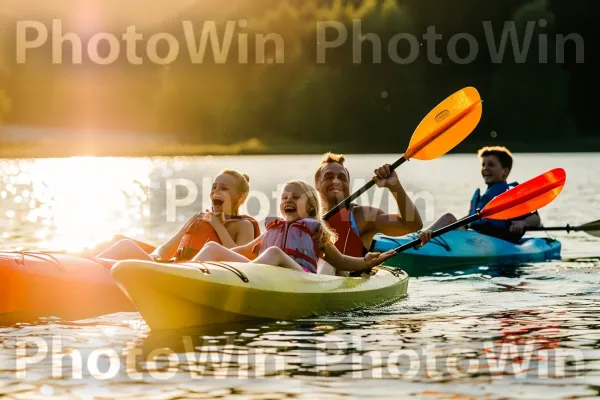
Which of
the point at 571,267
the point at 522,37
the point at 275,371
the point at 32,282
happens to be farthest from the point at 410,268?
the point at 522,37

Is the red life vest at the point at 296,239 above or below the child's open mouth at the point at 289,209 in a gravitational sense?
below

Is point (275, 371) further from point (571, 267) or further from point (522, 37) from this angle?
point (522, 37)

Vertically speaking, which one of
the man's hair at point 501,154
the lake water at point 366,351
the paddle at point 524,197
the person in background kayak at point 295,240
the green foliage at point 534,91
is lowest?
the lake water at point 366,351

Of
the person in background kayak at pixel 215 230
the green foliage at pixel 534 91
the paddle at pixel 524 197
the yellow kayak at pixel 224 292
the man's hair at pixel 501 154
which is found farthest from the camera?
the green foliage at pixel 534 91

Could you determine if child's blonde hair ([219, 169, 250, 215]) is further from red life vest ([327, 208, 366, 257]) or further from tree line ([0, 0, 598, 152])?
tree line ([0, 0, 598, 152])

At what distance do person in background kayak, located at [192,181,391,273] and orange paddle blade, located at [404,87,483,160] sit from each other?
195cm

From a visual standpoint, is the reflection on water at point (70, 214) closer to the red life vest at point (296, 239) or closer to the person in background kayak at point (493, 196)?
the person in background kayak at point (493, 196)

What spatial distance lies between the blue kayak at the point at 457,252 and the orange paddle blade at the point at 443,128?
188cm

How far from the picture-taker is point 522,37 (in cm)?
5709

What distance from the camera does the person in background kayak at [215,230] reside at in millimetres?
7984

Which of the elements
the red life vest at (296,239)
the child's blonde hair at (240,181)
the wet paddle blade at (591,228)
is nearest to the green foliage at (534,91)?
the wet paddle blade at (591,228)

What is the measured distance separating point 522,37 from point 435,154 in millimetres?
50052

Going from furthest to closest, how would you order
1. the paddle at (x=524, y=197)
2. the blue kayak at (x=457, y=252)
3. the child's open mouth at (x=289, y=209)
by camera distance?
1. the blue kayak at (x=457, y=252)
2. the paddle at (x=524, y=197)
3. the child's open mouth at (x=289, y=209)

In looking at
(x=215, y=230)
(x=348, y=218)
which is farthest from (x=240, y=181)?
(x=348, y=218)
